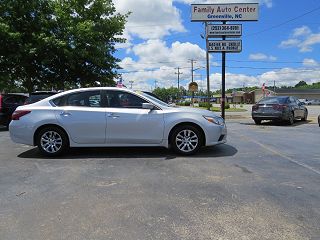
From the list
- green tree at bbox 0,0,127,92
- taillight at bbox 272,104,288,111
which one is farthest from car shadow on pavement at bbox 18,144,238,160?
green tree at bbox 0,0,127,92

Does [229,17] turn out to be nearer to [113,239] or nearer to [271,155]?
[271,155]

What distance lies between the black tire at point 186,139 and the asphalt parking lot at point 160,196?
263 mm

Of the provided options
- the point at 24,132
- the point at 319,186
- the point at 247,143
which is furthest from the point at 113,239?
the point at 247,143

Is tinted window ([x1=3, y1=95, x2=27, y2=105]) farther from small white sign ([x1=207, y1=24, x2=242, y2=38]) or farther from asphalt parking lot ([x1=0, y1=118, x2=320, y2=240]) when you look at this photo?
small white sign ([x1=207, y1=24, x2=242, y2=38])

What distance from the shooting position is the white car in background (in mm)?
8352

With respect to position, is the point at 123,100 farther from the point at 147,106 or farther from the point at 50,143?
the point at 50,143

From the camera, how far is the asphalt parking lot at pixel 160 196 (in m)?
4.16

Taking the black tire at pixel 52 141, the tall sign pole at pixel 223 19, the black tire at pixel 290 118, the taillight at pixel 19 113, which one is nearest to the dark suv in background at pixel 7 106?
the taillight at pixel 19 113

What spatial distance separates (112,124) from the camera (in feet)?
27.3

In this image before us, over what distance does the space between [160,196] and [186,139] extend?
322 centimetres

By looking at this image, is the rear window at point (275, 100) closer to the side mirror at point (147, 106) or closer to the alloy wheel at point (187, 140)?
the alloy wheel at point (187, 140)

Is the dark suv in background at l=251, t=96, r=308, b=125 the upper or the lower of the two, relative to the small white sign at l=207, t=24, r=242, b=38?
lower

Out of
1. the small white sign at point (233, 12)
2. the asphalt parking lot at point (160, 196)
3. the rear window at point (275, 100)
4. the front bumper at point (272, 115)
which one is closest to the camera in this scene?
the asphalt parking lot at point (160, 196)

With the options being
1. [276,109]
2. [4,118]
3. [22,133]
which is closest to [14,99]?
[4,118]
